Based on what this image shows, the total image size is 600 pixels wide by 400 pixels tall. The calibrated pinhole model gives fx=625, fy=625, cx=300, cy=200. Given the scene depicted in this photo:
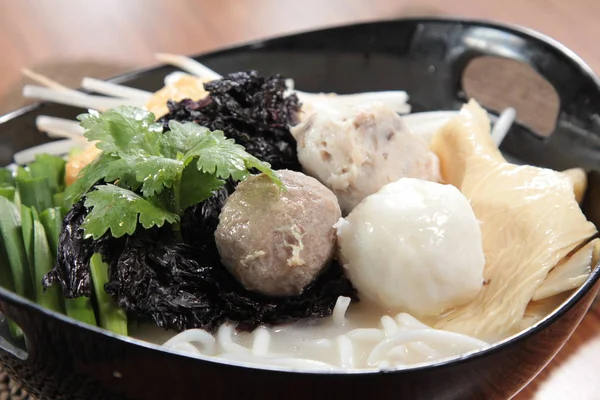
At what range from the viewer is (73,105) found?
291 centimetres

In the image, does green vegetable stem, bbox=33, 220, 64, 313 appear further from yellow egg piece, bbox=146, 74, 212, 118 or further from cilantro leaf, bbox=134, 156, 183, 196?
yellow egg piece, bbox=146, 74, 212, 118

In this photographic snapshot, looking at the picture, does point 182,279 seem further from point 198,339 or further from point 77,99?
point 77,99

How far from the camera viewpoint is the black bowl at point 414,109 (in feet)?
4.42

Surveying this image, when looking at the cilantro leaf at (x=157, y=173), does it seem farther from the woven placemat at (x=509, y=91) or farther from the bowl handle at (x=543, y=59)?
the woven placemat at (x=509, y=91)

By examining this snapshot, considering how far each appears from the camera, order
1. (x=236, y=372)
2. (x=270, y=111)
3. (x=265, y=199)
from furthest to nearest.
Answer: (x=270, y=111)
(x=265, y=199)
(x=236, y=372)

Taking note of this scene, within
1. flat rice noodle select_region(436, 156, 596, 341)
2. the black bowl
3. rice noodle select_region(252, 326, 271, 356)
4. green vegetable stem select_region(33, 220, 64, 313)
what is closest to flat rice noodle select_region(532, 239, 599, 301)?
flat rice noodle select_region(436, 156, 596, 341)

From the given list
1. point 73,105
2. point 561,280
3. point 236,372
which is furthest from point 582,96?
point 73,105

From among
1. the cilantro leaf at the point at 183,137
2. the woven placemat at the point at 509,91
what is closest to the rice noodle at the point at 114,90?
the woven placemat at the point at 509,91

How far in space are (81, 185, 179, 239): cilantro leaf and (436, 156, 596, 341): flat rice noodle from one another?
33.6 inches

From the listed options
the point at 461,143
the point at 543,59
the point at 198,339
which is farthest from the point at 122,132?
the point at 543,59

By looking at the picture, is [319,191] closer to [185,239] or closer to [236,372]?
[185,239]

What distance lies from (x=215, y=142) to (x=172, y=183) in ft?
0.54

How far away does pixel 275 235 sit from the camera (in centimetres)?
166

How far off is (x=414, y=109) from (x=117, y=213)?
1.77 metres
